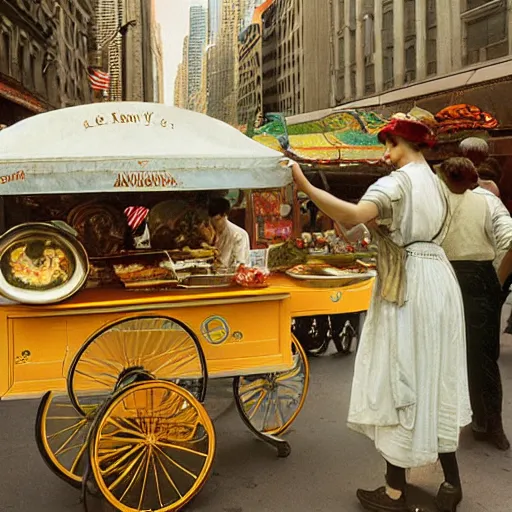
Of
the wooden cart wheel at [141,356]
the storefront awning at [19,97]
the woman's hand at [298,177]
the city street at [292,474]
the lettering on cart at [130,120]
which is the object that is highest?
the storefront awning at [19,97]

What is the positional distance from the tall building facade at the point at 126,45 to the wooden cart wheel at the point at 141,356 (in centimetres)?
2155

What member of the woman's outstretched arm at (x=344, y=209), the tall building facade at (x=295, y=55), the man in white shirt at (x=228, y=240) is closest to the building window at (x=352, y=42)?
the tall building facade at (x=295, y=55)

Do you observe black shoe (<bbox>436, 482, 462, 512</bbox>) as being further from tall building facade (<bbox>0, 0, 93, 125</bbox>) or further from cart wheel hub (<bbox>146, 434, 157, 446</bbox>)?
tall building facade (<bbox>0, 0, 93, 125</bbox>)

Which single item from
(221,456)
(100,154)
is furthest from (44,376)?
(221,456)

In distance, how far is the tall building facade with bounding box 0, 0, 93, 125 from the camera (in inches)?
703

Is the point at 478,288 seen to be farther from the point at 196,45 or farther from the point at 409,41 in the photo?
the point at 196,45

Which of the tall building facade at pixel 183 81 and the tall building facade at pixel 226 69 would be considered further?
the tall building facade at pixel 183 81

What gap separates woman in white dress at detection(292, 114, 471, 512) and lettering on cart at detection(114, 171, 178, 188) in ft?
2.27

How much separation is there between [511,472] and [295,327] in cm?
332

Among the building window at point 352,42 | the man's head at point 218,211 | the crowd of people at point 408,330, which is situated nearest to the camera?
the crowd of people at point 408,330

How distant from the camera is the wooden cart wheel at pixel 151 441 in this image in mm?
3502

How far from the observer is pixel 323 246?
7652 mm

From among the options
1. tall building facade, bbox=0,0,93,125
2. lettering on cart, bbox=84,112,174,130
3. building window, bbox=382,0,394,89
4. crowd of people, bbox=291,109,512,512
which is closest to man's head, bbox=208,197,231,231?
lettering on cart, bbox=84,112,174,130

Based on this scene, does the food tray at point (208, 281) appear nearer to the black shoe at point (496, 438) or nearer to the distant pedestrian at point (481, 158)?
the distant pedestrian at point (481, 158)
